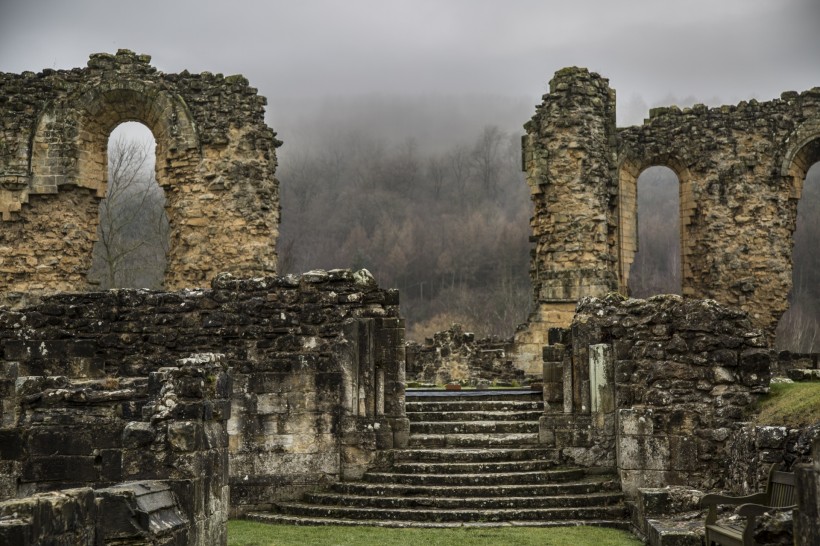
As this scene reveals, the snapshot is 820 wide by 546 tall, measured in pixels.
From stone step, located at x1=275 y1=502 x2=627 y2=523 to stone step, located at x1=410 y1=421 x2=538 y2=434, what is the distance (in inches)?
102

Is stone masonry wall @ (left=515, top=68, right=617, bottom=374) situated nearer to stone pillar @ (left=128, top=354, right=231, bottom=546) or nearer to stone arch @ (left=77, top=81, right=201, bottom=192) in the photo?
stone arch @ (left=77, top=81, right=201, bottom=192)

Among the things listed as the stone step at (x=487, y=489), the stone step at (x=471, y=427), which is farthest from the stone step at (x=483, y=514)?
the stone step at (x=471, y=427)

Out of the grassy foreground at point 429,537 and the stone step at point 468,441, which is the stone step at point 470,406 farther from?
the grassy foreground at point 429,537

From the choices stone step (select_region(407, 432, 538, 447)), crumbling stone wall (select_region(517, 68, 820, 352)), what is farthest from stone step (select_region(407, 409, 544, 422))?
crumbling stone wall (select_region(517, 68, 820, 352))

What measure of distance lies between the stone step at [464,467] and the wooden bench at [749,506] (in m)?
5.25

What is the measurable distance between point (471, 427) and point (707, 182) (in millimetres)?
12558

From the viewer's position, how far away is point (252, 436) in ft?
48.4

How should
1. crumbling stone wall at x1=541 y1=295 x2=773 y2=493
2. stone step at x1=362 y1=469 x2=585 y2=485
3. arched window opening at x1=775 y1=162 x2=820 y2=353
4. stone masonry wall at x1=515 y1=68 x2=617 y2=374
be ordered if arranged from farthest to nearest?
1. arched window opening at x1=775 y1=162 x2=820 y2=353
2. stone masonry wall at x1=515 y1=68 x2=617 y2=374
3. stone step at x1=362 y1=469 x2=585 y2=485
4. crumbling stone wall at x1=541 y1=295 x2=773 y2=493

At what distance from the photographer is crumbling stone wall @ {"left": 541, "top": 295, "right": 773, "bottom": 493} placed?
13336 mm

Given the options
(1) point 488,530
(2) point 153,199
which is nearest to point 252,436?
(1) point 488,530

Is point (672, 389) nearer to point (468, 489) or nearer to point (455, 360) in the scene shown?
point (468, 489)

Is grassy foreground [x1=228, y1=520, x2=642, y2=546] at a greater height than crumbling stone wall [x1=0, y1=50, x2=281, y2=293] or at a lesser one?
lesser

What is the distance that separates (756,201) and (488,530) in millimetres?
15829

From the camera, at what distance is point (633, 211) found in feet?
87.4
